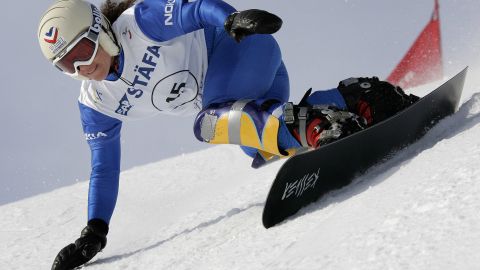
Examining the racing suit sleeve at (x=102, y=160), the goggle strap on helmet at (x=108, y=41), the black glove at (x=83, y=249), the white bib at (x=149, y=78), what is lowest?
the black glove at (x=83, y=249)

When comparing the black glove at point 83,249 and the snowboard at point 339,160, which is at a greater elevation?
the snowboard at point 339,160

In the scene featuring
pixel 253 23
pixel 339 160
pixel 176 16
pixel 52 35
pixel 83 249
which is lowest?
pixel 83 249

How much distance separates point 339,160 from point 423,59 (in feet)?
23.4

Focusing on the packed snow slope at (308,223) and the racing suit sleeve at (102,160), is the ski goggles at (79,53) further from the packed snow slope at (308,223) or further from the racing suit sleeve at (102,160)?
the packed snow slope at (308,223)

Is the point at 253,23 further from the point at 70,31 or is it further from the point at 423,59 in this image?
the point at 423,59

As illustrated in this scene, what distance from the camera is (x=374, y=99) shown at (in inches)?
104

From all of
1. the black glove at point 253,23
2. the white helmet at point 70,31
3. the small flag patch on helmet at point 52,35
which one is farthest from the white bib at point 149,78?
the black glove at point 253,23

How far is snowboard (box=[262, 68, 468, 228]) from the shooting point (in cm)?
223

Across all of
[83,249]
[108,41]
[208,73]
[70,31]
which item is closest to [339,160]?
[208,73]

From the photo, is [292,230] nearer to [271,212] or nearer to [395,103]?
[271,212]

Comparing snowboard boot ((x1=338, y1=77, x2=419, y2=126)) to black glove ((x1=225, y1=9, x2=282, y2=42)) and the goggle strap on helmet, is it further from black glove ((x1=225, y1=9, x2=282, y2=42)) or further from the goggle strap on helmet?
the goggle strap on helmet

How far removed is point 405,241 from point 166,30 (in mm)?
1790

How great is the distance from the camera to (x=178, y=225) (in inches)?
136

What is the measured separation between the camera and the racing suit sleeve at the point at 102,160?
3273 millimetres
